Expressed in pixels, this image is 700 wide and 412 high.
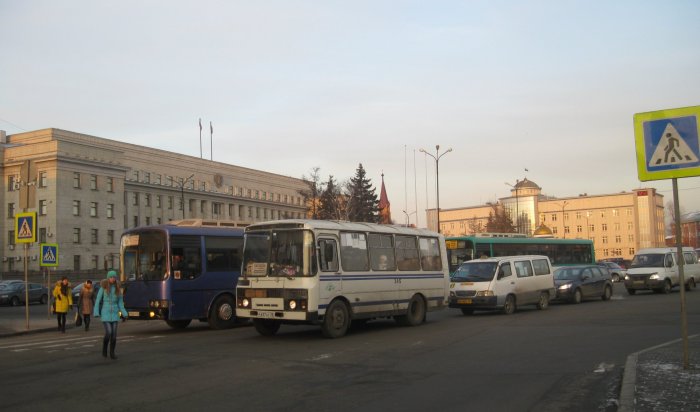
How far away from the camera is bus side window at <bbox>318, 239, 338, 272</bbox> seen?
641 inches

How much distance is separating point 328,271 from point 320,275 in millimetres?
366

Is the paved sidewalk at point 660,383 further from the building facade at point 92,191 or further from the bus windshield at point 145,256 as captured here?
the building facade at point 92,191

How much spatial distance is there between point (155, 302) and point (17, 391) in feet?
29.1

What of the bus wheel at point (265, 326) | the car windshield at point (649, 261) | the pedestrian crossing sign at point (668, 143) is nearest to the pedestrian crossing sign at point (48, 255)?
the bus wheel at point (265, 326)

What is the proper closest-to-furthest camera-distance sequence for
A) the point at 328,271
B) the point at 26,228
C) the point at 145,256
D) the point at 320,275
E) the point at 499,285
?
→ the point at 320,275 < the point at 328,271 < the point at 145,256 < the point at 26,228 < the point at 499,285

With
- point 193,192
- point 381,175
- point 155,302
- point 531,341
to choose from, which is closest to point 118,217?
point 193,192

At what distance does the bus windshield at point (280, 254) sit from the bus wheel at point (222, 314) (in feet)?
13.2

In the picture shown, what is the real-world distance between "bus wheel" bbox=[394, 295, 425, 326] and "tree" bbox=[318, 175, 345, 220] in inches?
2490

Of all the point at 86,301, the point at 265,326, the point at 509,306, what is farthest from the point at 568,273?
the point at 86,301

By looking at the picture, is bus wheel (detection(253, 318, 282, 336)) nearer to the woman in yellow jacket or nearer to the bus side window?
the bus side window

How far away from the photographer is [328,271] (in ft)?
53.7

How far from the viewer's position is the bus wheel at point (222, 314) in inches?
800

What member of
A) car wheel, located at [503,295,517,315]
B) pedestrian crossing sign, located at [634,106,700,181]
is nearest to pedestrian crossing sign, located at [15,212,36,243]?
car wheel, located at [503,295,517,315]

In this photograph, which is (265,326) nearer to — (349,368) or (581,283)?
(349,368)
